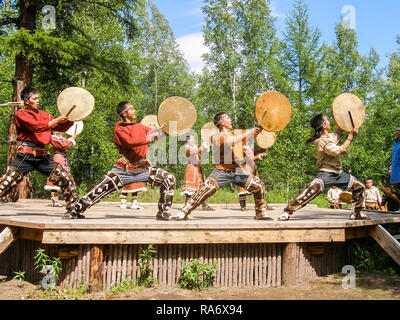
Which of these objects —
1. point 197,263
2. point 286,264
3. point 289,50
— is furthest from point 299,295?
point 289,50

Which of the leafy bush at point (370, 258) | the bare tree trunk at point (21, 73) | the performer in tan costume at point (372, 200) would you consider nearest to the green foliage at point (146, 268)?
the leafy bush at point (370, 258)

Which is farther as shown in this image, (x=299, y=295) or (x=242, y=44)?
(x=242, y=44)

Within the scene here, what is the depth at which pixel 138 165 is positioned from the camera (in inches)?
212

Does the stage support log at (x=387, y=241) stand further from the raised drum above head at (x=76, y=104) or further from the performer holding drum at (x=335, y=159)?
the raised drum above head at (x=76, y=104)

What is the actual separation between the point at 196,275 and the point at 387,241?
2668 millimetres

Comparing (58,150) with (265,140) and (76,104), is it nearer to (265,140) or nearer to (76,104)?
(76,104)

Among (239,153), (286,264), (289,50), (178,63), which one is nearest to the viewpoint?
(286,264)

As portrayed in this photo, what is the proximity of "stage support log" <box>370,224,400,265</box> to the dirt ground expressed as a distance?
1.31 ft

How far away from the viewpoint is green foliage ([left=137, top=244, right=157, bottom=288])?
4861 millimetres

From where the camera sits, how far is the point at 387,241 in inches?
216

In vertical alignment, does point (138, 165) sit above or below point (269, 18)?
below

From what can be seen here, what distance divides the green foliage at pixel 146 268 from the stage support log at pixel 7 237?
1.60 meters
